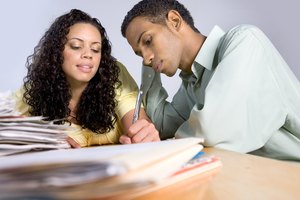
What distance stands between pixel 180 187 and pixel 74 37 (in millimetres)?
1332

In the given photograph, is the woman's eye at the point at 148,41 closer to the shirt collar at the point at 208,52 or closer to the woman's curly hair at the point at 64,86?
the shirt collar at the point at 208,52

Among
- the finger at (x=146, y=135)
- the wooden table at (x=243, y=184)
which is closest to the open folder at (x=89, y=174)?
the wooden table at (x=243, y=184)

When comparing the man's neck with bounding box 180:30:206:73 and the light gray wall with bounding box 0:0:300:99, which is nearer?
the man's neck with bounding box 180:30:206:73

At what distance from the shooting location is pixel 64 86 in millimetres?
1566

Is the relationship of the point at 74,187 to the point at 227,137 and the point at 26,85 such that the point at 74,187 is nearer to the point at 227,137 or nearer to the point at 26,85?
the point at 227,137

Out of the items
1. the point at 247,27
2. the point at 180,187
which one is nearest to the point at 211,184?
the point at 180,187

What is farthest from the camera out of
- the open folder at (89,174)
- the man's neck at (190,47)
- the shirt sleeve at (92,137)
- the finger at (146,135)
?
the shirt sleeve at (92,137)

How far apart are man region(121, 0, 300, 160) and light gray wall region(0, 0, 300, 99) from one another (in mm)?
712

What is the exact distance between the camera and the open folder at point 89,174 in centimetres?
23

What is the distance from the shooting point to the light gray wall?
1924mm

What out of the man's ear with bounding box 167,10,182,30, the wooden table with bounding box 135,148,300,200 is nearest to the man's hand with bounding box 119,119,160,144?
Answer: the wooden table with bounding box 135,148,300,200

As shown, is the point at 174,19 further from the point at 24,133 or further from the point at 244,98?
the point at 24,133

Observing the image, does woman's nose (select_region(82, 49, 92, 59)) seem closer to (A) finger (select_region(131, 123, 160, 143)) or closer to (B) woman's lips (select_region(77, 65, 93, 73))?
(B) woman's lips (select_region(77, 65, 93, 73))

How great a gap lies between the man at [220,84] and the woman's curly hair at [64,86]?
216 mm
